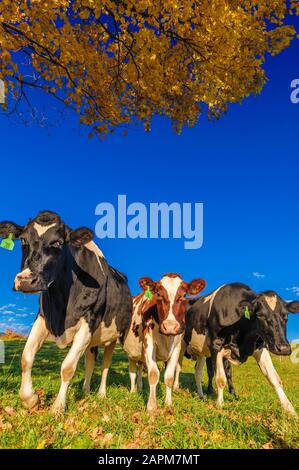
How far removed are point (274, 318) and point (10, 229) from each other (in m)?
4.82

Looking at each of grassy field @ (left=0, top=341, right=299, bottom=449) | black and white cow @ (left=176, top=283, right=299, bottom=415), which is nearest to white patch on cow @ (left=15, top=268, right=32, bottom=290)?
grassy field @ (left=0, top=341, right=299, bottom=449)

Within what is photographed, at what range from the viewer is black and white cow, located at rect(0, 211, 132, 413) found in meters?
5.85

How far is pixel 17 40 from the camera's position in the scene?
9.09m

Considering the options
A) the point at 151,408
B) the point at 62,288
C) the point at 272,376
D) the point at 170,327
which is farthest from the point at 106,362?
the point at 272,376

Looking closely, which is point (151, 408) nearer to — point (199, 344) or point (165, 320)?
point (165, 320)

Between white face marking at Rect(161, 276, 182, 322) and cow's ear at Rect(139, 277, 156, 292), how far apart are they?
0.19 m

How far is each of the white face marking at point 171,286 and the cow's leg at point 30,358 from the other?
6.71ft

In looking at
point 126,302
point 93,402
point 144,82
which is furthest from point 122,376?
point 144,82

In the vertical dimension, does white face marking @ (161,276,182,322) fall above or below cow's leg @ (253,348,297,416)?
above

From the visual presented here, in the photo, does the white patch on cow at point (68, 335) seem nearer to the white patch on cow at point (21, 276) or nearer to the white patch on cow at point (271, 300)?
the white patch on cow at point (21, 276)

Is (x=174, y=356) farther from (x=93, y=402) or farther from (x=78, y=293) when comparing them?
(x=78, y=293)

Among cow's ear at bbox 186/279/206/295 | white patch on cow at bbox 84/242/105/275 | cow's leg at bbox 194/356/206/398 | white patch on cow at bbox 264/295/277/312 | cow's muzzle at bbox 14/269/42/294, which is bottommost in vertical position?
cow's leg at bbox 194/356/206/398

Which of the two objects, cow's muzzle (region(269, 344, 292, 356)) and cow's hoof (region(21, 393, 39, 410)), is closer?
cow's hoof (region(21, 393, 39, 410))

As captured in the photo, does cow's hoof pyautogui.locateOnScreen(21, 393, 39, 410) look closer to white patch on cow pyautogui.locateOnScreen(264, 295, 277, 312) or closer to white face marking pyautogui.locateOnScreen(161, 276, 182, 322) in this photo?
white face marking pyautogui.locateOnScreen(161, 276, 182, 322)
